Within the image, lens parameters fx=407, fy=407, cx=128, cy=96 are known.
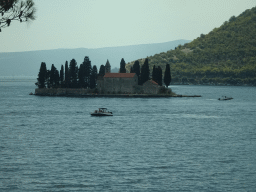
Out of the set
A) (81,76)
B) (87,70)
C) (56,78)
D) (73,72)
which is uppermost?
(87,70)

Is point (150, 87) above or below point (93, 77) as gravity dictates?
below

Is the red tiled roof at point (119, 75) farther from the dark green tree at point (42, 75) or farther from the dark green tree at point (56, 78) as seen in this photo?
the dark green tree at point (42, 75)

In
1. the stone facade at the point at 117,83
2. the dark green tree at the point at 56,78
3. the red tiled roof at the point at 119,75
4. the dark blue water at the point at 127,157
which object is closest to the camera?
the dark blue water at the point at 127,157

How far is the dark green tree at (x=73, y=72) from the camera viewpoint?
16838cm

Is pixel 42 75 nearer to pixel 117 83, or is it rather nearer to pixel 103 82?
pixel 103 82

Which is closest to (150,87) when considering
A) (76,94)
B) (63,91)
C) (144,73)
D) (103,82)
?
(144,73)

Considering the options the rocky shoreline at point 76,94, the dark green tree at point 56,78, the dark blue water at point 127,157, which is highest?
the dark green tree at point 56,78

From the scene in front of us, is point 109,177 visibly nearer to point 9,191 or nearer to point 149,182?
point 149,182

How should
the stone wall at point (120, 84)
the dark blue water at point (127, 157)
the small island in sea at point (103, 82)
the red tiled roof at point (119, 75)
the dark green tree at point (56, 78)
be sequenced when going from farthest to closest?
the dark green tree at point (56, 78)
the stone wall at point (120, 84)
the small island in sea at point (103, 82)
the red tiled roof at point (119, 75)
the dark blue water at point (127, 157)

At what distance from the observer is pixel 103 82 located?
17212 cm

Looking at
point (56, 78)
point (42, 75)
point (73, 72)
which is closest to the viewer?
point (73, 72)

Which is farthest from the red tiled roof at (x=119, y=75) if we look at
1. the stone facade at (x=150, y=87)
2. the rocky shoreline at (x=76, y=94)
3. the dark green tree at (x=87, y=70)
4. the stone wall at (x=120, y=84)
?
the dark green tree at (x=87, y=70)

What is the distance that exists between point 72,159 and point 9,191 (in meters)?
13.3

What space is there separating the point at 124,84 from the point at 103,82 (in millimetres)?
9167
